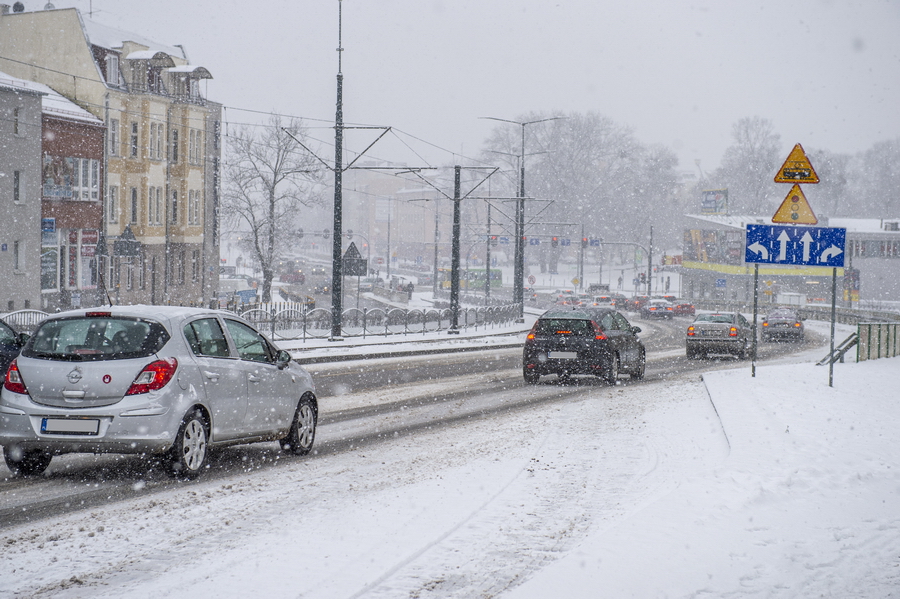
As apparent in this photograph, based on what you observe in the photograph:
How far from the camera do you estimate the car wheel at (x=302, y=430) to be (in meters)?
10.3

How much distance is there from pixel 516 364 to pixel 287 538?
732 inches

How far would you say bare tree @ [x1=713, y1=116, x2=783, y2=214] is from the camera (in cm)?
11086

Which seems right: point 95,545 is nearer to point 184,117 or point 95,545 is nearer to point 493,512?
point 493,512

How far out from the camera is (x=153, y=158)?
50.8m

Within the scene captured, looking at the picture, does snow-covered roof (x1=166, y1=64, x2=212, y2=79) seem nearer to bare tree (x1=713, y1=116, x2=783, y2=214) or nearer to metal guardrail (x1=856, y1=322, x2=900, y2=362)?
metal guardrail (x1=856, y1=322, x2=900, y2=362)

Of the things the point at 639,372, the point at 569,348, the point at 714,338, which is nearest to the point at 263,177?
the point at 714,338

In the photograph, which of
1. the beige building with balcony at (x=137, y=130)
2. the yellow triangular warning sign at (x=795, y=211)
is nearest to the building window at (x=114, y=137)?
the beige building with balcony at (x=137, y=130)

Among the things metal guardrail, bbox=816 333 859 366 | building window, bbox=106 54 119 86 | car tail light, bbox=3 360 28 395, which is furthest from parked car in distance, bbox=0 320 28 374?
building window, bbox=106 54 119 86

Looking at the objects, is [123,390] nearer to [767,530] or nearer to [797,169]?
[767,530]

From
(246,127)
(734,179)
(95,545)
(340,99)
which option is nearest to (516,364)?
(340,99)

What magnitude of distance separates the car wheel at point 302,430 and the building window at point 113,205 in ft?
132

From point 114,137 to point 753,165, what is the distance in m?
80.6

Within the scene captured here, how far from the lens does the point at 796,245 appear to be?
15.7m

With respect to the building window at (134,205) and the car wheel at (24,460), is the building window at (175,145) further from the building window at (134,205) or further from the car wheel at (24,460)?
the car wheel at (24,460)
